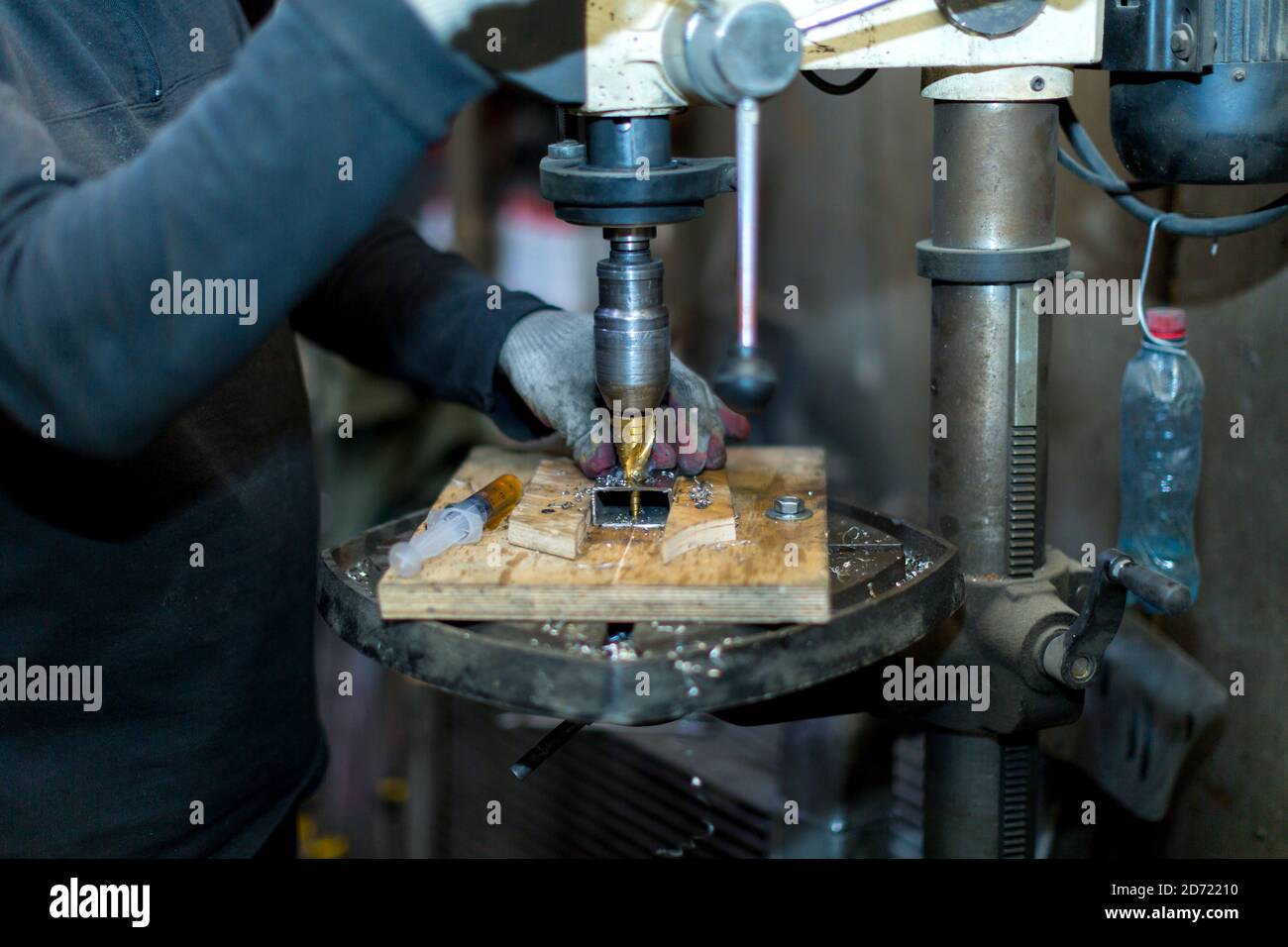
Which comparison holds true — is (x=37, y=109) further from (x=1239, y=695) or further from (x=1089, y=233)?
(x=1239, y=695)

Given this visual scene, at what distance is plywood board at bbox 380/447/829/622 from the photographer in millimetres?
806

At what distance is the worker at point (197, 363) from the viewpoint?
0.70 meters

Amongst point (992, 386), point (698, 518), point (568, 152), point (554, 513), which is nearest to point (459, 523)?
point (554, 513)

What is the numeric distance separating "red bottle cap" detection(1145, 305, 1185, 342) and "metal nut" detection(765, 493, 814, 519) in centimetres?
37

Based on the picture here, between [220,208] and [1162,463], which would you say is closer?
[220,208]

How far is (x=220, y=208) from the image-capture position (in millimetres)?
700

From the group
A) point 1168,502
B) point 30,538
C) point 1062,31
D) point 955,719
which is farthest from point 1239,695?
point 30,538

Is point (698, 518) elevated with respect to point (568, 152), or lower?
lower

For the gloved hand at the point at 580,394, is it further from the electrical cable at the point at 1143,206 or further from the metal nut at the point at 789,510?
the electrical cable at the point at 1143,206

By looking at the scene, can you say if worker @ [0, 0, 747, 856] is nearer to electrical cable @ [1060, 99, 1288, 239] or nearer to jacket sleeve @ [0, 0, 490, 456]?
jacket sleeve @ [0, 0, 490, 456]

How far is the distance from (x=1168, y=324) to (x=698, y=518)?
0.47 metres

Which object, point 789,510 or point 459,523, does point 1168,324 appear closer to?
point 789,510

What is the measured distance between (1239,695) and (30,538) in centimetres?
111

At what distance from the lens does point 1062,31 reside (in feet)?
2.94
